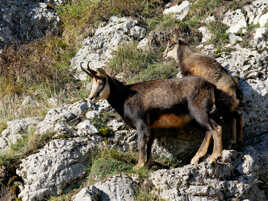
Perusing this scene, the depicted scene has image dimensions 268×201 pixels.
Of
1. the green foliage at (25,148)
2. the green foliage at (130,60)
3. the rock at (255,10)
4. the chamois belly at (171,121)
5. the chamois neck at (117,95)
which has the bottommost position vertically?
the green foliage at (25,148)

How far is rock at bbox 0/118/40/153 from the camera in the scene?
27.9ft

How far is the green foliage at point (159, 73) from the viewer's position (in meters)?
9.98

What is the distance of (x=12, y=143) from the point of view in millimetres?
8461

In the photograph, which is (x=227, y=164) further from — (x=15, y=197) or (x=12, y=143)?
(x=12, y=143)

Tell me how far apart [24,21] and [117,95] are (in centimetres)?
717

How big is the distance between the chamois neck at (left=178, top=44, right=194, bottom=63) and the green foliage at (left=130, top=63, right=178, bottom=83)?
1.89 ft

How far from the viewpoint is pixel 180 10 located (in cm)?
1309

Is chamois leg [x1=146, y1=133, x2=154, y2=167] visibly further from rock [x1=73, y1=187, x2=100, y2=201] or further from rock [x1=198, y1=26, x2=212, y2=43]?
rock [x1=198, y1=26, x2=212, y2=43]

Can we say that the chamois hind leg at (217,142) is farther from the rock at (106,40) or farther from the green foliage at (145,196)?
the rock at (106,40)

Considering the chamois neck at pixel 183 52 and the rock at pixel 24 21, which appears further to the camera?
the rock at pixel 24 21

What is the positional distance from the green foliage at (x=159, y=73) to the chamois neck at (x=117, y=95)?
7.19 ft

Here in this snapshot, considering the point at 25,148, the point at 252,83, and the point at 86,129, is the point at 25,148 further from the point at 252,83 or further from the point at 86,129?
the point at 252,83

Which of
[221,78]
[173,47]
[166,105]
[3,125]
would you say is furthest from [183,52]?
[3,125]

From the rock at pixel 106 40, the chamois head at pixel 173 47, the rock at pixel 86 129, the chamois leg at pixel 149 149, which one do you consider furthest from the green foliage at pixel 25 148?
the chamois head at pixel 173 47
